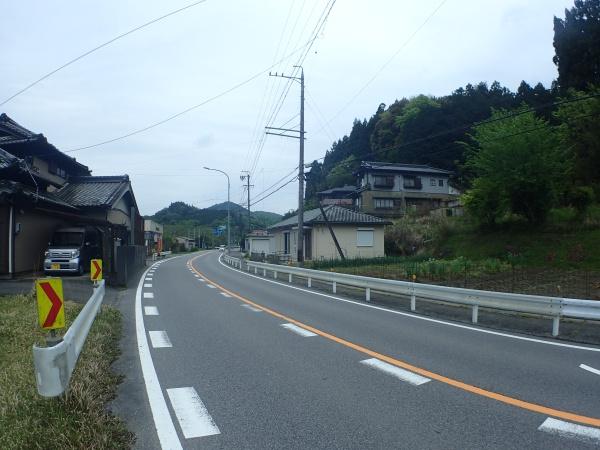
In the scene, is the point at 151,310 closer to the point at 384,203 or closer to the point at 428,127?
the point at 384,203

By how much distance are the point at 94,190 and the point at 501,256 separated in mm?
24392

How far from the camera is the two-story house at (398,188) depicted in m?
55.8

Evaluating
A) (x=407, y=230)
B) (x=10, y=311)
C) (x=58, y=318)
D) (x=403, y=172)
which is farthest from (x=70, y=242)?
(x=403, y=172)

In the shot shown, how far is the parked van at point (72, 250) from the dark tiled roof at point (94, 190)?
4.04 m

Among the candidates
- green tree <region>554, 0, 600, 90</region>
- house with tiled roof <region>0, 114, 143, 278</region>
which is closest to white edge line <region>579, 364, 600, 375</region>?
house with tiled roof <region>0, 114, 143, 278</region>

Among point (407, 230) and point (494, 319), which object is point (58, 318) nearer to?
point (494, 319)

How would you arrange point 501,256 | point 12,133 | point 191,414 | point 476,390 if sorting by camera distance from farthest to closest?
1. point 501,256
2. point 12,133
3. point 476,390
4. point 191,414

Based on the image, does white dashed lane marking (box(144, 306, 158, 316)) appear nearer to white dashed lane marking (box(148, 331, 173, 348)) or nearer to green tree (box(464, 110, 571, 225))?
white dashed lane marking (box(148, 331, 173, 348))

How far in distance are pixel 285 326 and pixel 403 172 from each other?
50.4 meters

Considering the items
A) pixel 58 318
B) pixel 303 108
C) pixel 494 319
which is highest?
pixel 303 108

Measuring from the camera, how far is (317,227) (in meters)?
33.9

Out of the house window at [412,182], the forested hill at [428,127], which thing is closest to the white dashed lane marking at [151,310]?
the forested hill at [428,127]

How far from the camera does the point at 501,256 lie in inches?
981

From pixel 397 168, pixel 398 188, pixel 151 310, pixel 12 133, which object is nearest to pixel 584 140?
pixel 151 310
